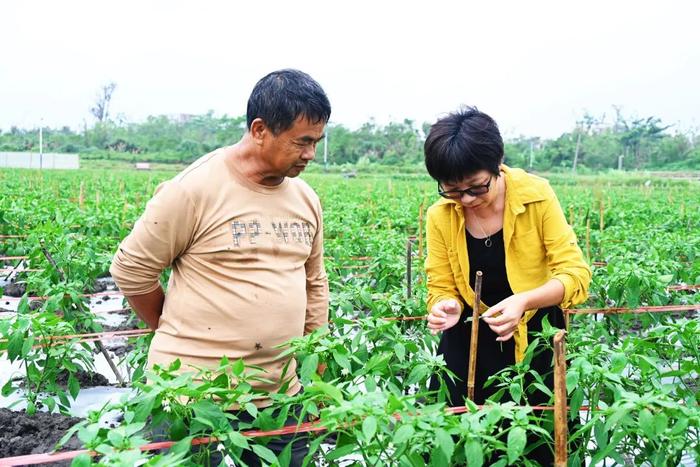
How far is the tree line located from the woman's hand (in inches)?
1581

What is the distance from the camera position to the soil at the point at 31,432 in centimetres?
299

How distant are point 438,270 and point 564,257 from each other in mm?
395

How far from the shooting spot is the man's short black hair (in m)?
1.83

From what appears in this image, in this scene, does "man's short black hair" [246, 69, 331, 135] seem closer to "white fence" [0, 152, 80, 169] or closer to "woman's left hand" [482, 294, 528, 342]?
"woman's left hand" [482, 294, 528, 342]

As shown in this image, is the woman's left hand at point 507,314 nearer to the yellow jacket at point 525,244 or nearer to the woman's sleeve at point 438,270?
the yellow jacket at point 525,244

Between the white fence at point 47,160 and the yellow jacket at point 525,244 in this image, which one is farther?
the white fence at point 47,160

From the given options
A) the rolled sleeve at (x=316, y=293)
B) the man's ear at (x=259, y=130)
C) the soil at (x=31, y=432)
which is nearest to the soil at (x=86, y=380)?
the soil at (x=31, y=432)

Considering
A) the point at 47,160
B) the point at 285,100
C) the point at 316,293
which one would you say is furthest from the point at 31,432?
the point at 47,160

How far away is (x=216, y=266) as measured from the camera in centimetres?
190

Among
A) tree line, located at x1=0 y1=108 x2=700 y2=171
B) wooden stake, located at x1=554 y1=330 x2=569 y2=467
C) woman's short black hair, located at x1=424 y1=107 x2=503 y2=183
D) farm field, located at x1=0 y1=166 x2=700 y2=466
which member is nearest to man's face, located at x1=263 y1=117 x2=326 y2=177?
woman's short black hair, located at x1=424 y1=107 x2=503 y2=183

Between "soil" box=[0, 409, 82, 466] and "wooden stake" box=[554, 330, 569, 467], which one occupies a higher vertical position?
"wooden stake" box=[554, 330, 569, 467]

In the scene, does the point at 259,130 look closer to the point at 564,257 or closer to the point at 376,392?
the point at 376,392

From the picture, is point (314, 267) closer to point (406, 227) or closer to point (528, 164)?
point (406, 227)

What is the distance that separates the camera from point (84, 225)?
567cm
